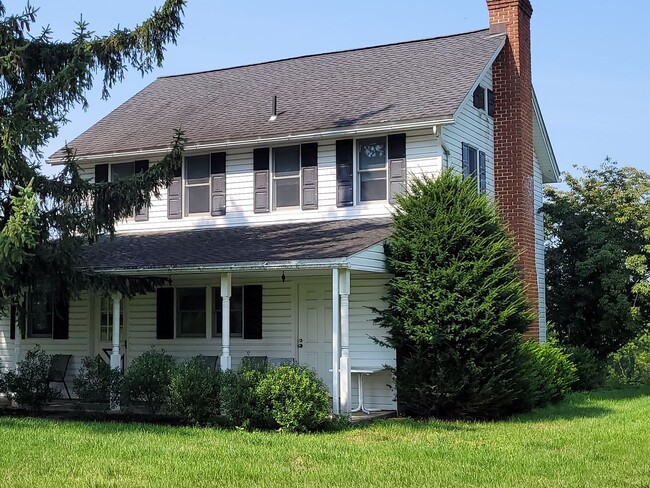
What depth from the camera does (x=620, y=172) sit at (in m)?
24.4

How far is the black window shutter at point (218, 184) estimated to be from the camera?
18938 mm

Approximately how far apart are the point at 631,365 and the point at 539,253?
258 inches

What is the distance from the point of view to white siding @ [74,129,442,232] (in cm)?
1714

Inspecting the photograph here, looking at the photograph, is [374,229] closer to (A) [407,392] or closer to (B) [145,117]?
(A) [407,392]

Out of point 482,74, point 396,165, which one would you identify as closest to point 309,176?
point 396,165

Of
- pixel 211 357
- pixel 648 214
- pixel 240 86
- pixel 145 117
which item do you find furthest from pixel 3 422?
pixel 648 214

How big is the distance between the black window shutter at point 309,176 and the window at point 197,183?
231 centimetres

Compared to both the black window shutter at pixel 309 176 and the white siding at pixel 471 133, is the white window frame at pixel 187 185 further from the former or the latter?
the white siding at pixel 471 133

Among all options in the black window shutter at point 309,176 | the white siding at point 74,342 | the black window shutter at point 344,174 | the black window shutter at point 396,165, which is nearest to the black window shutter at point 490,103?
the black window shutter at point 396,165

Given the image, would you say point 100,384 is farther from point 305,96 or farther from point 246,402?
point 305,96

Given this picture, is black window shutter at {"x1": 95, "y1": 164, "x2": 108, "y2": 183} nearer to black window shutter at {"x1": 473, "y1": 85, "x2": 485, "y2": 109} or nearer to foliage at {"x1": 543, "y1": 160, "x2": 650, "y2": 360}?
black window shutter at {"x1": 473, "y1": 85, "x2": 485, "y2": 109}

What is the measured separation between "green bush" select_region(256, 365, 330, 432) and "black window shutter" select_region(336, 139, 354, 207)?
15.9ft

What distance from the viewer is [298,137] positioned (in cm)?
1775

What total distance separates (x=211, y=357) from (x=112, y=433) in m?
4.88
